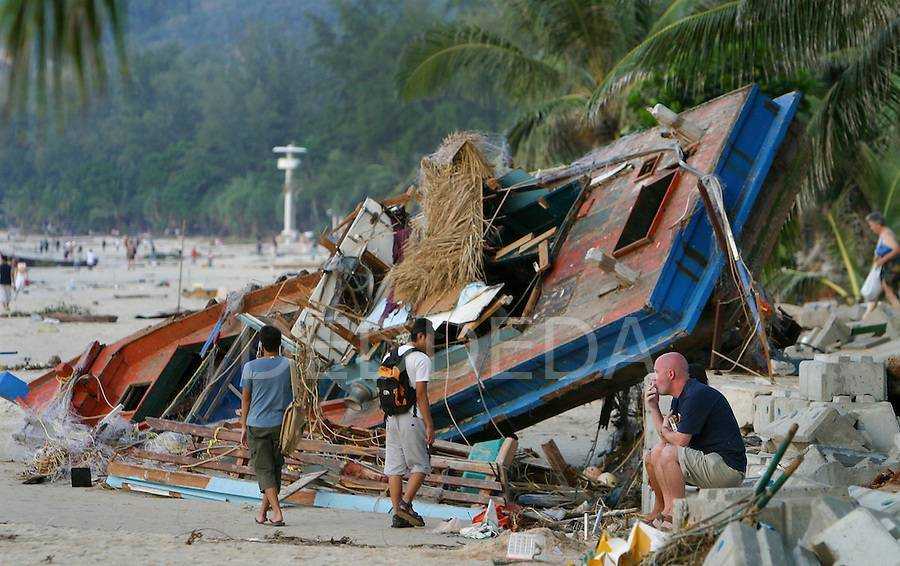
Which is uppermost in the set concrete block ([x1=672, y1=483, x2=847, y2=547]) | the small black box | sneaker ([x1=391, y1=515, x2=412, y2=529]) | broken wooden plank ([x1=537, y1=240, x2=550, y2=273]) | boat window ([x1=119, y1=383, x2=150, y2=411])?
broken wooden plank ([x1=537, y1=240, x2=550, y2=273])

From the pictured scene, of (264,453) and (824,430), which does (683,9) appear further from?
(264,453)

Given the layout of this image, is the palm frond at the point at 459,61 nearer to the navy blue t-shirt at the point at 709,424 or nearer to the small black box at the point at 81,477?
the small black box at the point at 81,477

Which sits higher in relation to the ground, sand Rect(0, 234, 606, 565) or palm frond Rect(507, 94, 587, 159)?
palm frond Rect(507, 94, 587, 159)

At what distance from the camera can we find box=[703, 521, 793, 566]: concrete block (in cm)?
442

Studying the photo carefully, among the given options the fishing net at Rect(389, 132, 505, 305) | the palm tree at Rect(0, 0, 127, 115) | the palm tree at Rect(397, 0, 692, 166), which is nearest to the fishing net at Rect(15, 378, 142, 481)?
the fishing net at Rect(389, 132, 505, 305)

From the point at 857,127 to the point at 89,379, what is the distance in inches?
411

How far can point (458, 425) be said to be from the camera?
881 centimetres

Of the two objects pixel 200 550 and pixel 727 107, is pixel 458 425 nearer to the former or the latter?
pixel 200 550

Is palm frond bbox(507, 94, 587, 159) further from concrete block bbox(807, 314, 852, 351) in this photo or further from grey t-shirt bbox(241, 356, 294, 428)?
grey t-shirt bbox(241, 356, 294, 428)

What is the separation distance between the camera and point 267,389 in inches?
289

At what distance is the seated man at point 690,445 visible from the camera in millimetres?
5867

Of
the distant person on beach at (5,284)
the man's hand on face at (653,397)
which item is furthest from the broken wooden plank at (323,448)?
the distant person on beach at (5,284)

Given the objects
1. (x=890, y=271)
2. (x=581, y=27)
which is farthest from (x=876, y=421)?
(x=581, y=27)

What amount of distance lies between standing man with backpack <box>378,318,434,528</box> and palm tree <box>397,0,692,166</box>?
15.4 meters
